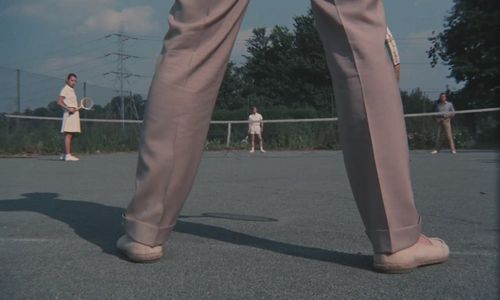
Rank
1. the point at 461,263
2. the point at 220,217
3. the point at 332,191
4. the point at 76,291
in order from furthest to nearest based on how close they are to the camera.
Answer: the point at 332,191
the point at 220,217
the point at 461,263
the point at 76,291

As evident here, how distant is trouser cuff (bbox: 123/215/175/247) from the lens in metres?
2.37

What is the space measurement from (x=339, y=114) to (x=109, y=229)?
4.84ft

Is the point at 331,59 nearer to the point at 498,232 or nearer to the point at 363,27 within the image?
the point at 363,27

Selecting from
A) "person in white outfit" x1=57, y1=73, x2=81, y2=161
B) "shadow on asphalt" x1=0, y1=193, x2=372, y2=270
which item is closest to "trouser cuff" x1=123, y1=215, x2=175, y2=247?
"shadow on asphalt" x1=0, y1=193, x2=372, y2=270

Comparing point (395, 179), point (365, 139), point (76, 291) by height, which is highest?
point (365, 139)

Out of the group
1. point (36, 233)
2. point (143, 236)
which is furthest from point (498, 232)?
point (36, 233)

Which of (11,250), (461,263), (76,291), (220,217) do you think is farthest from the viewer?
(220,217)

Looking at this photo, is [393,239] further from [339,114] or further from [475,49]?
[475,49]

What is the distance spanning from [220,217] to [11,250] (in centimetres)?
132

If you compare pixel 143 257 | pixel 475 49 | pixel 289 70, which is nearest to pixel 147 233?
pixel 143 257

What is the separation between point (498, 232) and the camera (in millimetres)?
3035

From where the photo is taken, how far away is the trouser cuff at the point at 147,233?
2.37 meters

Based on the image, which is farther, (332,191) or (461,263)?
(332,191)

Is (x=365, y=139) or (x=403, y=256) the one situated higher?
(x=365, y=139)
